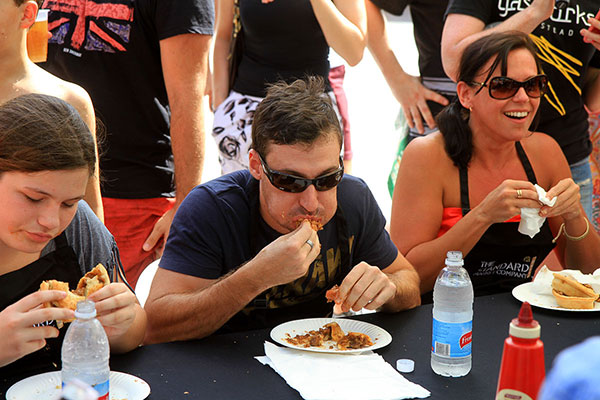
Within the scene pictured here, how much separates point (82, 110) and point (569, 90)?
7.69 feet

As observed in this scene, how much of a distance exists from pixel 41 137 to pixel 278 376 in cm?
91

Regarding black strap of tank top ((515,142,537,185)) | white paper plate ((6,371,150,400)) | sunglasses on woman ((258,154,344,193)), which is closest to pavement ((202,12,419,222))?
black strap of tank top ((515,142,537,185))

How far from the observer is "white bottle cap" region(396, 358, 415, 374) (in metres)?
2.07

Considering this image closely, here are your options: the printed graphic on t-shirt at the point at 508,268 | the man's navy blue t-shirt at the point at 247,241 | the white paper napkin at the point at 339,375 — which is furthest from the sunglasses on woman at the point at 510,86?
the white paper napkin at the point at 339,375

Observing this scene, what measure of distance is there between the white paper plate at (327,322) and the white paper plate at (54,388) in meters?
0.47

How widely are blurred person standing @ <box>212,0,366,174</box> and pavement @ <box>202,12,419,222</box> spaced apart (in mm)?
→ 2123

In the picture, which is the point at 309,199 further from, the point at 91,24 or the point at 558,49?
the point at 558,49

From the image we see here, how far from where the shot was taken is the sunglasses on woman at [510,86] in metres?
3.12

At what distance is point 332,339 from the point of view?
2.28 m

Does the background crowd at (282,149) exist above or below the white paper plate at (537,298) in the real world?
above

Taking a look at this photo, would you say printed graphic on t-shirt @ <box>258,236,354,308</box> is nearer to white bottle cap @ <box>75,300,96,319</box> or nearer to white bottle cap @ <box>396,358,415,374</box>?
white bottle cap @ <box>396,358,415,374</box>

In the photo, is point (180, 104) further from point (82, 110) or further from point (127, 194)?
point (82, 110)

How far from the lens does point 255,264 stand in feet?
7.40

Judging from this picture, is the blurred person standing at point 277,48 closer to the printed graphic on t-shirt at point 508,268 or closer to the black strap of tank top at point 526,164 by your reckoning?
the black strap of tank top at point 526,164
